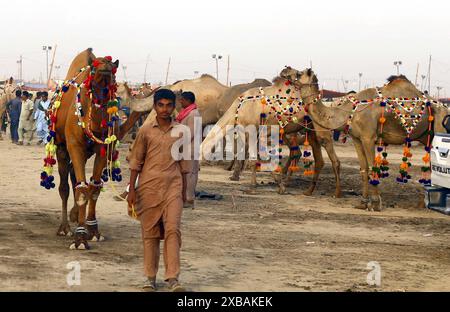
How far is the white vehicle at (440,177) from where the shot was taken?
385 inches

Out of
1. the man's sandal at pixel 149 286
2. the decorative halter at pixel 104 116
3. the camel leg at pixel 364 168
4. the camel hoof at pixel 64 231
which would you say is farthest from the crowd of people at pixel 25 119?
the man's sandal at pixel 149 286

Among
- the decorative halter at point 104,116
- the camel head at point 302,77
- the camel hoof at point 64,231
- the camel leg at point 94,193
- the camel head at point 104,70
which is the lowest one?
the camel hoof at point 64,231

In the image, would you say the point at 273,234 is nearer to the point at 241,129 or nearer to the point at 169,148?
the point at 169,148

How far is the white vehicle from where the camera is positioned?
9.78m

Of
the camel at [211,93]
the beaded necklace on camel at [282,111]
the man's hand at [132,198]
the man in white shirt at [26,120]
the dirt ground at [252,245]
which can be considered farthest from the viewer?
the man in white shirt at [26,120]

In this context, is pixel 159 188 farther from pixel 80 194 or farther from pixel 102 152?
pixel 102 152

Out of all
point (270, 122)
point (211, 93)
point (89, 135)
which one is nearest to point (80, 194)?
point (89, 135)

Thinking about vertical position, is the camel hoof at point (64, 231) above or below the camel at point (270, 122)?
below

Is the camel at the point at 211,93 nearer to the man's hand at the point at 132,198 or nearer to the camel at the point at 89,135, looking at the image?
the camel at the point at 89,135

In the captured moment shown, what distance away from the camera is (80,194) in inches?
374

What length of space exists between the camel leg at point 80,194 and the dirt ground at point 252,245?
19cm

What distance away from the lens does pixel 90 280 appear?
7.62m

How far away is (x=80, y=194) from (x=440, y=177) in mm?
4425

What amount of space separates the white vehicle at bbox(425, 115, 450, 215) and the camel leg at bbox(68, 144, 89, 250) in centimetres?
427
